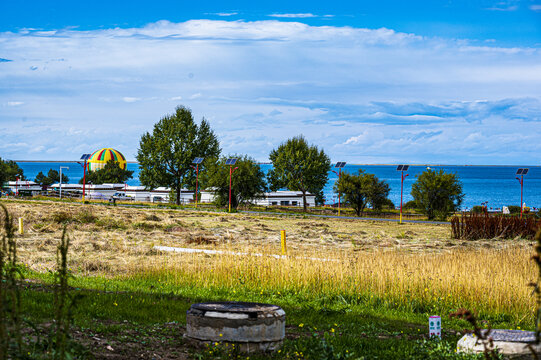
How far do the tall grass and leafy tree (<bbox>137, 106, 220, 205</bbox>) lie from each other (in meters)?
52.9

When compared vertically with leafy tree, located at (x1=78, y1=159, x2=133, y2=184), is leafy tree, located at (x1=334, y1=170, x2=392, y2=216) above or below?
below

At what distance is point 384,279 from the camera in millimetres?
12258

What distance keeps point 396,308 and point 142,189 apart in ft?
263

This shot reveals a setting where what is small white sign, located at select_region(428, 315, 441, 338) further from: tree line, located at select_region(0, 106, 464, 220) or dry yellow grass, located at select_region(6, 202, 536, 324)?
tree line, located at select_region(0, 106, 464, 220)

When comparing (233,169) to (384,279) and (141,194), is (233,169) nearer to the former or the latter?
(141,194)

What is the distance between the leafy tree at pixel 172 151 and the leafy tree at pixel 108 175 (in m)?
42.8

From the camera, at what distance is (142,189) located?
8856cm

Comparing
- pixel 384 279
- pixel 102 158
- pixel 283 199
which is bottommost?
pixel 384 279

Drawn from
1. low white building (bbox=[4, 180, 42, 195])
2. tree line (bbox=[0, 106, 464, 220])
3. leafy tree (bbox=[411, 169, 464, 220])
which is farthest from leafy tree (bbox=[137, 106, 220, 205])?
leafy tree (bbox=[411, 169, 464, 220])

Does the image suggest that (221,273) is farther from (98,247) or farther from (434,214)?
(434,214)

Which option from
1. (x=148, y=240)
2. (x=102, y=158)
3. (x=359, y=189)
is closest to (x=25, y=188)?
(x=102, y=158)

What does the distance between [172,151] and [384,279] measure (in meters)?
57.8

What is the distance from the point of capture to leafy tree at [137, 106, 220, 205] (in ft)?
219

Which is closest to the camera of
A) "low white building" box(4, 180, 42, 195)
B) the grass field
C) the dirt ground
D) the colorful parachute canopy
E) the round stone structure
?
the round stone structure
